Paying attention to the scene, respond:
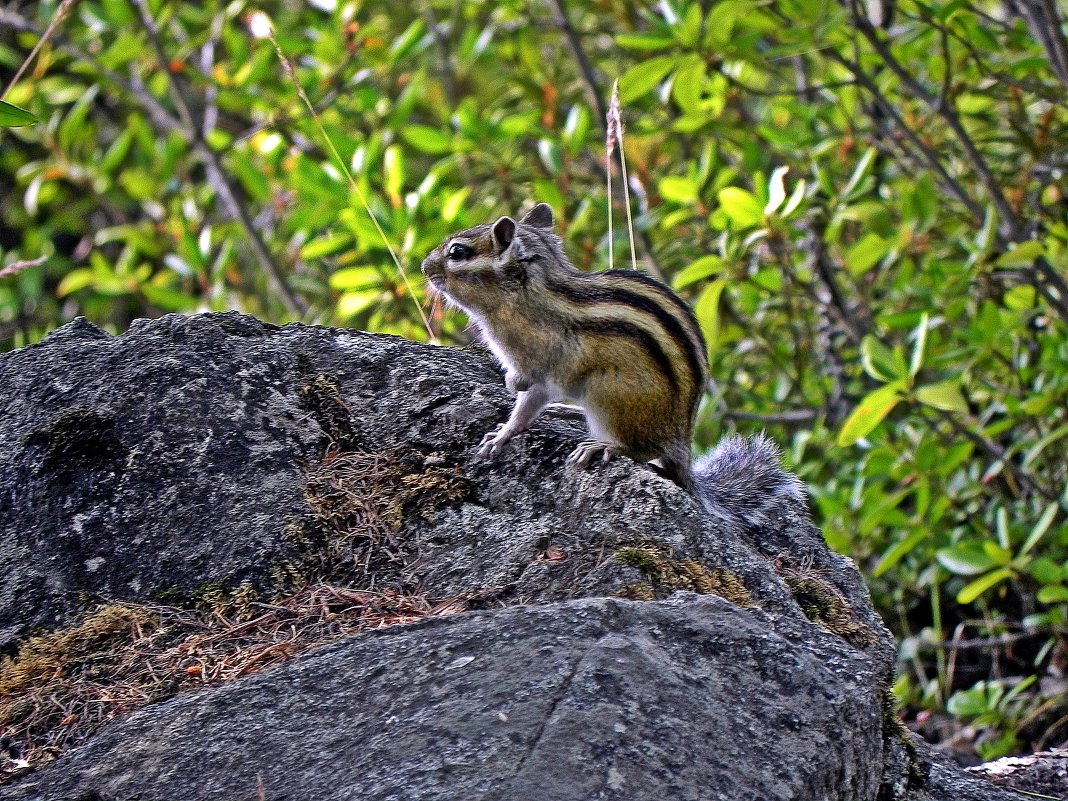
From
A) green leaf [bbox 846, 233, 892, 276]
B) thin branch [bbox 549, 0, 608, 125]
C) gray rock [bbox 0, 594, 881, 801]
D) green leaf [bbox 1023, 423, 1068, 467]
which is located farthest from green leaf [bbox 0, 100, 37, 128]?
thin branch [bbox 549, 0, 608, 125]

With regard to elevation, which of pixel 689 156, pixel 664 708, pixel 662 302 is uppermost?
pixel 689 156

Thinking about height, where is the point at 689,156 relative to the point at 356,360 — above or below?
above

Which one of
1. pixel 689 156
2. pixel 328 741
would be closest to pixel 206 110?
pixel 689 156

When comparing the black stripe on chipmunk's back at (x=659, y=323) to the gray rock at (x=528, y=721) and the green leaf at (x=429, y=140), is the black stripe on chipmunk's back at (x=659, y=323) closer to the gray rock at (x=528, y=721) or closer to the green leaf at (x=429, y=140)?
the gray rock at (x=528, y=721)

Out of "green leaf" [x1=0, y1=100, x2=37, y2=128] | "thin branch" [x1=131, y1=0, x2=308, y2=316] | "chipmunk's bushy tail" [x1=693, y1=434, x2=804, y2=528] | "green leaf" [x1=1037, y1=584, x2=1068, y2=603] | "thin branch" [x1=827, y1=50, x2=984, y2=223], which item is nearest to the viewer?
"green leaf" [x1=0, y1=100, x2=37, y2=128]

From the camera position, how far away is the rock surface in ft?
7.27

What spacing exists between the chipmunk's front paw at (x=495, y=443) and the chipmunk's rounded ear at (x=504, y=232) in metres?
0.82

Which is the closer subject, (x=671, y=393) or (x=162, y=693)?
(x=162, y=693)

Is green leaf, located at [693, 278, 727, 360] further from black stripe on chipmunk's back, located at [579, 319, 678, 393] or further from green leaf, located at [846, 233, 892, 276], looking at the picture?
black stripe on chipmunk's back, located at [579, 319, 678, 393]

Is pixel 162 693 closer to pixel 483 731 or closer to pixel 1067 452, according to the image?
pixel 483 731

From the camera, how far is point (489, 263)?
13.1 feet

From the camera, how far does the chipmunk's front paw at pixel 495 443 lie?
329 centimetres

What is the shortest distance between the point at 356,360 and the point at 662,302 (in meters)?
0.87

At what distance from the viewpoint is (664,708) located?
7.45ft
